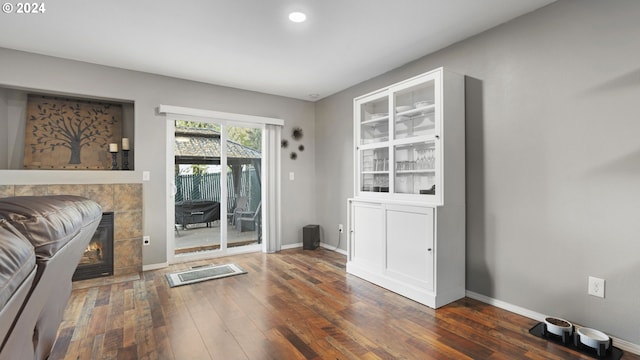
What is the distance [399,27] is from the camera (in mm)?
2664

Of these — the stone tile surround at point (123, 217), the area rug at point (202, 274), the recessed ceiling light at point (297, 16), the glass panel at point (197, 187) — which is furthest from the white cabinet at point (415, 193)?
the stone tile surround at point (123, 217)

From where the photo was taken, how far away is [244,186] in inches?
182

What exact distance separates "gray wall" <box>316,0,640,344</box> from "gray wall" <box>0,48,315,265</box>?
2.74m

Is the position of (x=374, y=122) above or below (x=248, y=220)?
above

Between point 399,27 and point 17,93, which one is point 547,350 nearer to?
point 399,27

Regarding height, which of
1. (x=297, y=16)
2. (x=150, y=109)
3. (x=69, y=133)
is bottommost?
(x=69, y=133)

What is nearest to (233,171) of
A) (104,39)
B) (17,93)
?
(104,39)

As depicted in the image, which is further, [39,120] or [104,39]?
[39,120]

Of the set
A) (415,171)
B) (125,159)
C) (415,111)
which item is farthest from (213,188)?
(415,111)

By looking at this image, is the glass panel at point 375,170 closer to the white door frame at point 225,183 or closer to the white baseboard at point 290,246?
the white door frame at point 225,183

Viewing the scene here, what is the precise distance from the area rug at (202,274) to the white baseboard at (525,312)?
2.50 metres

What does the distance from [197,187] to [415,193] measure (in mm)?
2910

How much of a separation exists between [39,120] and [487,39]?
4.72m

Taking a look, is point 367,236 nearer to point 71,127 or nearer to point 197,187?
point 197,187
